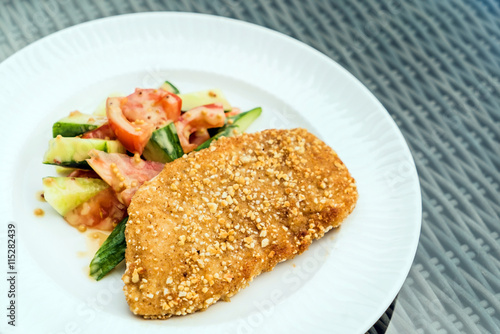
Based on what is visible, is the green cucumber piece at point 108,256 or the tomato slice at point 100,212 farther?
the tomato slice at point 100,212

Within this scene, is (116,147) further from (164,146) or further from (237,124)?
Result: (237,124)

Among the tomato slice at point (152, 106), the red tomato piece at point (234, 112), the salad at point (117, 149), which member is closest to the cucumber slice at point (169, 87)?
the salad at point (117, 149)

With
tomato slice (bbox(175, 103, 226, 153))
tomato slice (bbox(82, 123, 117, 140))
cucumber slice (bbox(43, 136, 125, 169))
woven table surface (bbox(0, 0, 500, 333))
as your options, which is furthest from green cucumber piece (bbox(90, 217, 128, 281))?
woven table surface (bbox(0, 0, 500, 333))

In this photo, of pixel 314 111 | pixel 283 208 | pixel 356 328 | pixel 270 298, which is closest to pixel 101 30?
pixel 314 111

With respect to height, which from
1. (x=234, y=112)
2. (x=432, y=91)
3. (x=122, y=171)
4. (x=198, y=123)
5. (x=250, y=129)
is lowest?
(x=432, y=91)

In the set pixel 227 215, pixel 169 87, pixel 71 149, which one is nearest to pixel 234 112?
pixel 169 87

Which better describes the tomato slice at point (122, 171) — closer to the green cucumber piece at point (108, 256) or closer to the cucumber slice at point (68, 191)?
the cucumber slice at point (68, 191)
